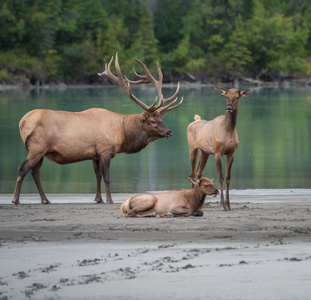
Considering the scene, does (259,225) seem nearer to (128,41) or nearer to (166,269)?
(166,269)

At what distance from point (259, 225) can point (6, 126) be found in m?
26.8

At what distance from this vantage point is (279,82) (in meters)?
114

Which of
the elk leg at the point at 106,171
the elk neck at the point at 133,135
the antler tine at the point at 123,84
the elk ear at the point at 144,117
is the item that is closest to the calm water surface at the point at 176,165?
the elk neck at the point at 133,135

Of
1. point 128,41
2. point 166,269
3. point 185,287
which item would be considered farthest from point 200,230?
point 128,41

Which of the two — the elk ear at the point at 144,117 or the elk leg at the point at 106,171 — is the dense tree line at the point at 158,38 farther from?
the elk leg at the point at 106,171

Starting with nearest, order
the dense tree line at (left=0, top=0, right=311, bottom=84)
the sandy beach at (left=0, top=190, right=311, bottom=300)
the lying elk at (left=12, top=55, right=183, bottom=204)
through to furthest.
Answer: the sandy beach at (left=0, top=190, right=311, bottom=300) < the lying elk at (left=12, top=55, right=183, bottom=204) < the dense tree line at (left=0, top=0, right=311, bottom=84)

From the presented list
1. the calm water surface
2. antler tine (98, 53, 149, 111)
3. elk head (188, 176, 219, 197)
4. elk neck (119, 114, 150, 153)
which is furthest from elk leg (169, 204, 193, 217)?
the calm water surface

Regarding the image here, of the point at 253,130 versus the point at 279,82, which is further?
the point at 279,82

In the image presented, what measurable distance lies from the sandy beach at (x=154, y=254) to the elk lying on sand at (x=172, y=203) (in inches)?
6.6

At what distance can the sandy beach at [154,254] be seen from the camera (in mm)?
8609

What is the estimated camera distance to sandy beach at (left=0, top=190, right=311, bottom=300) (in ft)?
28.2

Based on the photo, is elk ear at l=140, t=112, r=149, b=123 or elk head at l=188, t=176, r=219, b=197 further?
elk ear at l=140, t=112, r=149, b=123

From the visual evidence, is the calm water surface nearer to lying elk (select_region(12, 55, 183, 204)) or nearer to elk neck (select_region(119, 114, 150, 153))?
elk neck (select_region(119, 114, 150, 153))

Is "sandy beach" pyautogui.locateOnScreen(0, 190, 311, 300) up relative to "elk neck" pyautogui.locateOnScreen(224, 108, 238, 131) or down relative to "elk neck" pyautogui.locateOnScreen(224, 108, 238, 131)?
down
